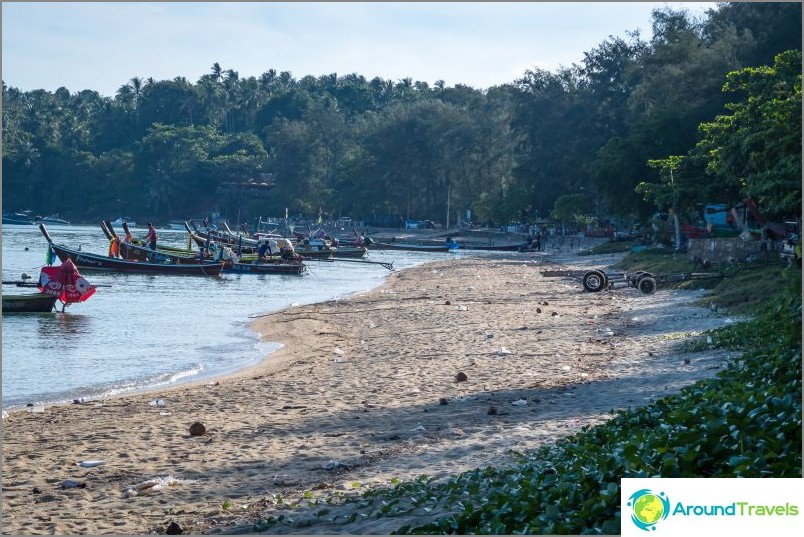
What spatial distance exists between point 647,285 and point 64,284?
18.8 meters

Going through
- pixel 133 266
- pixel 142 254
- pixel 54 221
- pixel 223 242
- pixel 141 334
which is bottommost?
pixel 141 334

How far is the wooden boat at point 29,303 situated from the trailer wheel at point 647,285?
60.8 ft

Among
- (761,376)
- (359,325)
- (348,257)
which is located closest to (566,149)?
(348,257)

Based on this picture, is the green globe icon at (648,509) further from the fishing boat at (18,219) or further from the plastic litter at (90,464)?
the fishing boat at (18,219)

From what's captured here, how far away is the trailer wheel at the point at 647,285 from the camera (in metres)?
29.0

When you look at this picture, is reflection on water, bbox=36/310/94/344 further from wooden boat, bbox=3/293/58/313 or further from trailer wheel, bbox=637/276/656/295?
trailer wheel, bbox=637/276/656/295

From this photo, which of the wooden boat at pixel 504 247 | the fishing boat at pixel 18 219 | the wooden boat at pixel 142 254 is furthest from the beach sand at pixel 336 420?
the fishing boat at pixel 18 219

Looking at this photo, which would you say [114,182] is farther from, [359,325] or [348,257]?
[359,325]

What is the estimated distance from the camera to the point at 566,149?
80562mm

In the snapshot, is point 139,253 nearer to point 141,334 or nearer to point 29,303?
point 29,303

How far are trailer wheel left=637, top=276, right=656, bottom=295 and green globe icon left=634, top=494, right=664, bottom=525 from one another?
2397cm

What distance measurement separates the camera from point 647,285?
29.0 meters

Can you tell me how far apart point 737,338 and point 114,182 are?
130 meters

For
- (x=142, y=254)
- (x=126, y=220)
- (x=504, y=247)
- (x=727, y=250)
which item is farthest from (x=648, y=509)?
(x=126, y=220)
